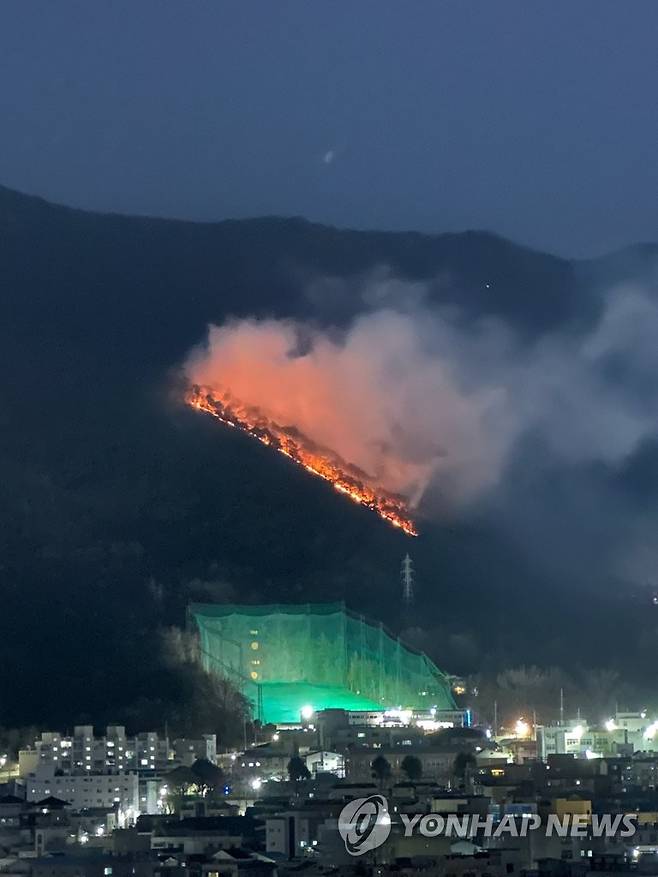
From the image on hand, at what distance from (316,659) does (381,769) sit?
37.2ft

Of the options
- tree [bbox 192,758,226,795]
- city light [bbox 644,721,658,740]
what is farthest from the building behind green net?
tree [bbox 192,758,226,795]

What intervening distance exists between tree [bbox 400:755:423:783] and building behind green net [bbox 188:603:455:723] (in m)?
8.20

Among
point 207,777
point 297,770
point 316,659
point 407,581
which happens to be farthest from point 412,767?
point 407,581

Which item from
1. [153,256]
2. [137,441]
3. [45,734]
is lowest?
[45,734]

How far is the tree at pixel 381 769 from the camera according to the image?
52.9 m

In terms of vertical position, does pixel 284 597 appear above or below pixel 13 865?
above

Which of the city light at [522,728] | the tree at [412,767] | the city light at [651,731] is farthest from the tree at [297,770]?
the city light at [651,731]

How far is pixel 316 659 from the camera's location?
64.4 meters

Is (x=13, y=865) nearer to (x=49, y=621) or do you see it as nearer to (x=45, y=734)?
(x=45, y=734)

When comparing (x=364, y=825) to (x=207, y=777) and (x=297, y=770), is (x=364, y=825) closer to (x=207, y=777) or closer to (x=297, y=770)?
(x=297, y=770)

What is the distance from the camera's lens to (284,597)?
6806 centimetres

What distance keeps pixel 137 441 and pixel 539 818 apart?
35.6 m

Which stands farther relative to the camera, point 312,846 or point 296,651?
point 296,651

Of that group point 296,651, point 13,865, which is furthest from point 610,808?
point 296,651
